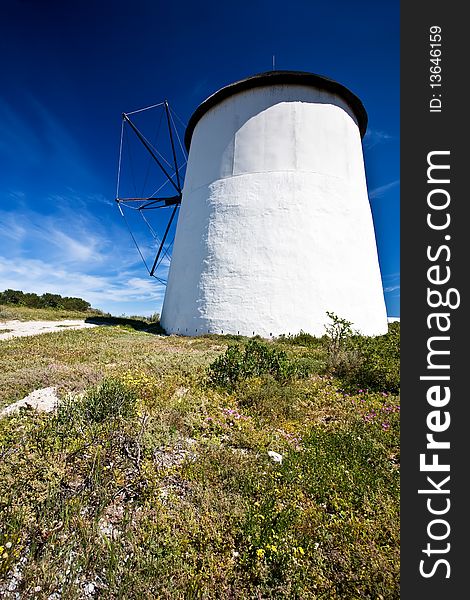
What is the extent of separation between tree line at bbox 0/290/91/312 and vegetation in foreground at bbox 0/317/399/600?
79.2 ft

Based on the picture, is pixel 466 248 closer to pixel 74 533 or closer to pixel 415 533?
pixel 415 533

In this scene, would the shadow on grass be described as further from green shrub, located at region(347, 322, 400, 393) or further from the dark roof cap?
the dark roof cap

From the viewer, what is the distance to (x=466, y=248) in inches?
130

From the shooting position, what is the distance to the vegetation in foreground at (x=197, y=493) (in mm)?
2064

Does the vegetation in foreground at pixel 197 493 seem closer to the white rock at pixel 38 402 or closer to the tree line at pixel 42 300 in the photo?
the white rock at pixel 38 402

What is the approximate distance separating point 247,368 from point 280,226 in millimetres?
7828

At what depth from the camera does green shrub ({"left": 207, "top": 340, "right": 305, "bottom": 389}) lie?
5902mm

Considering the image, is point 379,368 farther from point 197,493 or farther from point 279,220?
point 279,220

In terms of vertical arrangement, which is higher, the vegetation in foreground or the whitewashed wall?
the whitewashed wall

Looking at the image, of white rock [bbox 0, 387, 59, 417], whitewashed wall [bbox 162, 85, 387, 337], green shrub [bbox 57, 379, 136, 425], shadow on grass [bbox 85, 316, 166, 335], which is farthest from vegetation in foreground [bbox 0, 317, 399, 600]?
shadow on grass [bbox 85, 316, 166, 335]

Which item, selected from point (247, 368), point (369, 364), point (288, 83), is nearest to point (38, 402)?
Result: point (247, 368)

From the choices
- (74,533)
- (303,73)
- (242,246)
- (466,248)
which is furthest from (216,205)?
(74,533)

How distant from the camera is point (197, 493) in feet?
9.34

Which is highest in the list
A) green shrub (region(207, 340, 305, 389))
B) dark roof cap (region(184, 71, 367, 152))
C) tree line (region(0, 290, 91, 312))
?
dark roof cap (region(184, 71, 367, 152))
